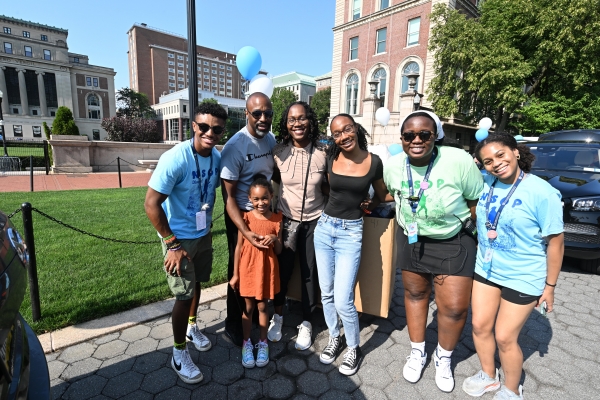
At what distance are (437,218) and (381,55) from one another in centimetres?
3259

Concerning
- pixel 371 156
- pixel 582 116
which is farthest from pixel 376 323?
pixel 582 116

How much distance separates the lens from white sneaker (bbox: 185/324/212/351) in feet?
9.54

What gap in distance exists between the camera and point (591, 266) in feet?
16.2

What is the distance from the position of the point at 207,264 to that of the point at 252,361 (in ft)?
2.90

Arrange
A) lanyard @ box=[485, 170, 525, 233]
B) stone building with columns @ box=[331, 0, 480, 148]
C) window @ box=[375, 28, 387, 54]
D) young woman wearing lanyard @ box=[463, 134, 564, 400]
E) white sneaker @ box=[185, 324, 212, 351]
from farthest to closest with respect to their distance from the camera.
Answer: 1. window @ box=[375, 28, 387, 54]
2. stone building with columns @ box=[331, 0, 480, 148]
3. white sneaker @ box=[185, 324, 212, 351]
4. lanyard @ box=[485, 170, 525, 233]
5. young woman wearing lanyard @ box=[463, 134, 564, 400]

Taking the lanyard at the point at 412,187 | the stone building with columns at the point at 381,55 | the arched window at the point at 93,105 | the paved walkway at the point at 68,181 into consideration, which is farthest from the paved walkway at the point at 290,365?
the arched window at the point at 93,105

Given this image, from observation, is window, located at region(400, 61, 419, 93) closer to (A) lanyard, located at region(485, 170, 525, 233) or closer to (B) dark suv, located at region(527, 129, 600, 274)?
(B) dark suv, located at region(527, 129, 600, 274)

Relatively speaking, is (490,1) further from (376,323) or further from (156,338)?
(156,338)

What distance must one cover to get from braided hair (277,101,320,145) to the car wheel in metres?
4.91

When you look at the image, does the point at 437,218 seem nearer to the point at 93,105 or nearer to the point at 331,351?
the point at 331,351

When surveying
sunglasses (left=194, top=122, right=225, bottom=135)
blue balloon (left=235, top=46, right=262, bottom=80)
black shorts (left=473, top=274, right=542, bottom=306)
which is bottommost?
black shorts (left=473, top=274, right=542, bottom=306)

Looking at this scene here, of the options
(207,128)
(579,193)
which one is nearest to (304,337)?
(207,128)

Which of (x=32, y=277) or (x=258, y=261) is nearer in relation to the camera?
(x=258, y=261)

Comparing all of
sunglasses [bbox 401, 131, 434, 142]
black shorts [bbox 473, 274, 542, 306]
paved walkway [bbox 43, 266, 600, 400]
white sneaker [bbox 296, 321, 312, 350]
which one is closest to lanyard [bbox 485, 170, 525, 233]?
black shorts [bbox 473, 274, 542, 306]
